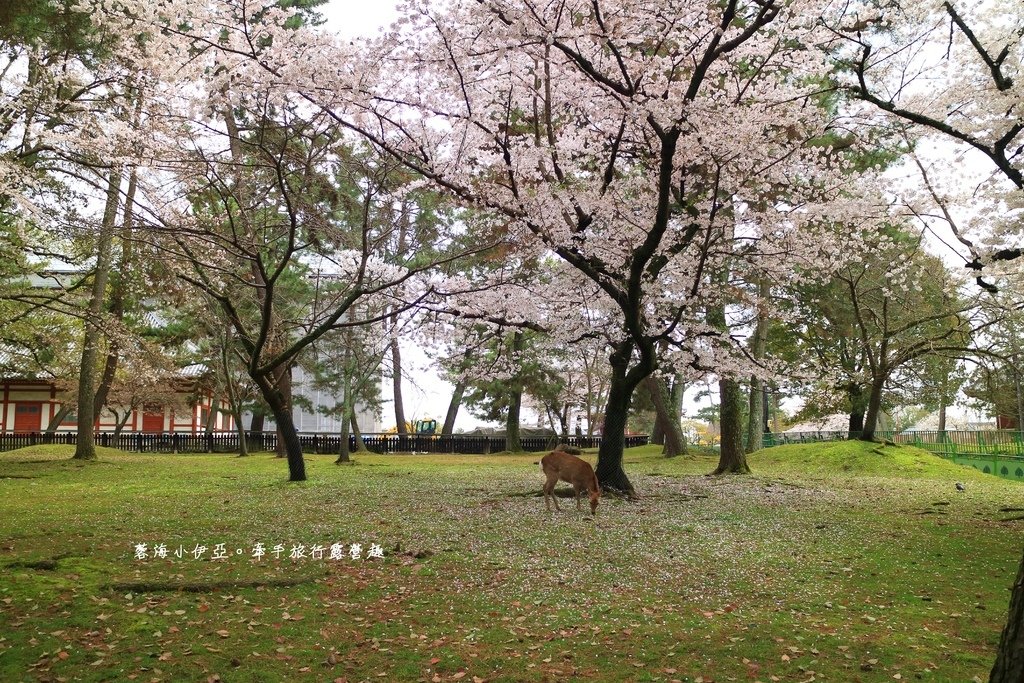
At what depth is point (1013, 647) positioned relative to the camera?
320 centimetres

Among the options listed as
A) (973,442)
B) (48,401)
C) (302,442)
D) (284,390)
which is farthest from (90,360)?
(973,442)

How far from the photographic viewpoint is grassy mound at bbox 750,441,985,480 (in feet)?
61.5

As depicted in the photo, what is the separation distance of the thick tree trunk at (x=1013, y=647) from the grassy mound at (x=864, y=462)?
16.8 m

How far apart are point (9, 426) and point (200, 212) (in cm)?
2746

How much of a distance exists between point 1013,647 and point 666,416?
69.7 feet

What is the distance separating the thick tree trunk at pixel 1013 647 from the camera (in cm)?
316

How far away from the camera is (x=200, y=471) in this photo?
1784 cm

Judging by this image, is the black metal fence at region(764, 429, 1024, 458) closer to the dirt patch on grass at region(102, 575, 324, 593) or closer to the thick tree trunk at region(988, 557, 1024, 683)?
the thick tree trunk at region(988, 557, 1024, 683)

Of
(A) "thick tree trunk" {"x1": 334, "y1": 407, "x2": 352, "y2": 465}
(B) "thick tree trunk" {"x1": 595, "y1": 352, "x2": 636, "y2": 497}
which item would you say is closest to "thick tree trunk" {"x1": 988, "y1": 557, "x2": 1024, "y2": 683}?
(B) "thick tree trunk" {"x1": 595, "y1": 352, "x2": 636, "y2": 497}

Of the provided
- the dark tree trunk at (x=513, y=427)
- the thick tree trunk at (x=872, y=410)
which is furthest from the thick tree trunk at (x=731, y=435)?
the dark tree trunk at (x=513, y=427)

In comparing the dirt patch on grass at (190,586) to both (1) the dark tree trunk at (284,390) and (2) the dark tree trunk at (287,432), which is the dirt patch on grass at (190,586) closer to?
(2) the dark tree trunk at (287,432)

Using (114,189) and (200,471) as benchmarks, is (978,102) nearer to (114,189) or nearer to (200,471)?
(114,189)

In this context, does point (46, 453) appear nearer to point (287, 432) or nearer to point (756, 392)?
point (287, 432)

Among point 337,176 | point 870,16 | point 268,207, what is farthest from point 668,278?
point 268,207
